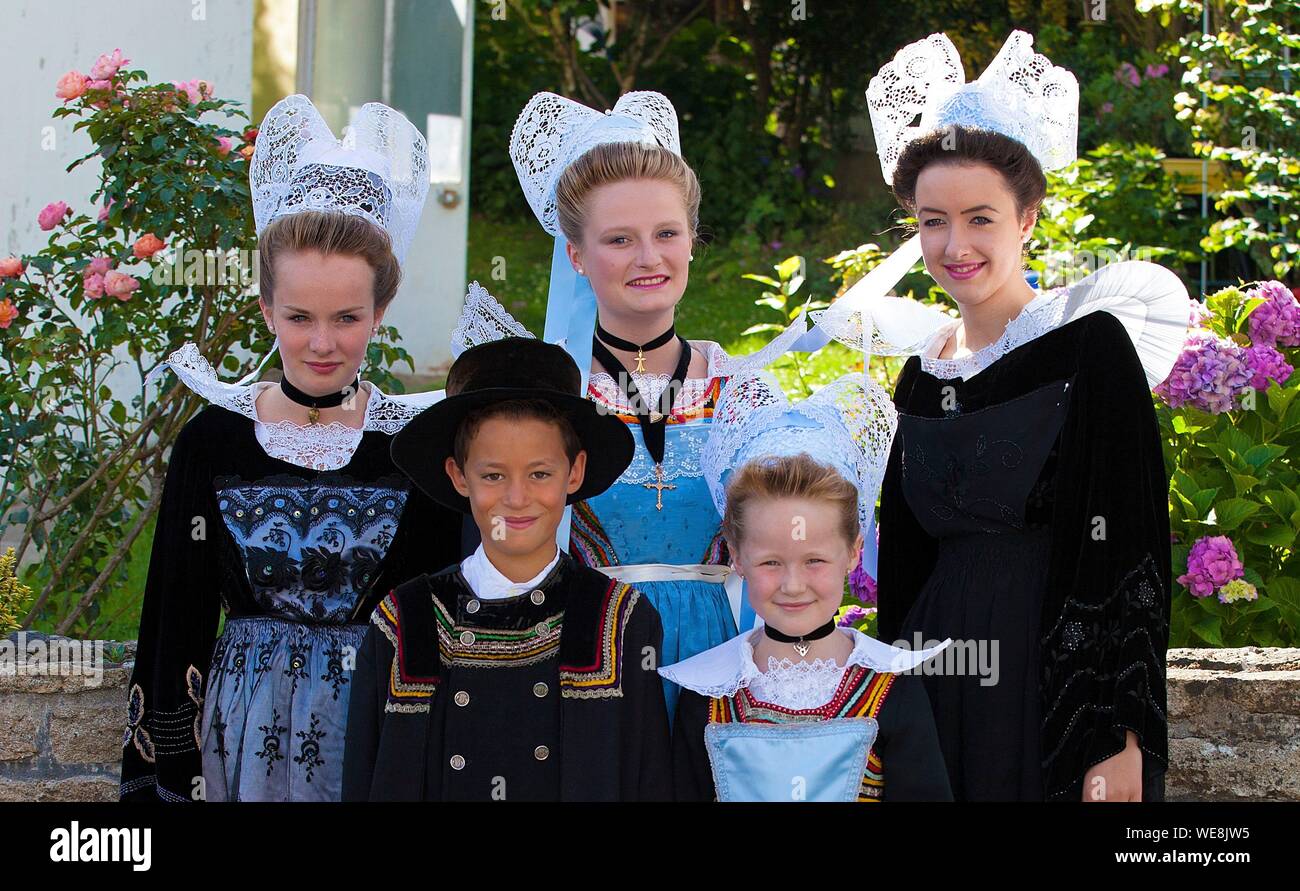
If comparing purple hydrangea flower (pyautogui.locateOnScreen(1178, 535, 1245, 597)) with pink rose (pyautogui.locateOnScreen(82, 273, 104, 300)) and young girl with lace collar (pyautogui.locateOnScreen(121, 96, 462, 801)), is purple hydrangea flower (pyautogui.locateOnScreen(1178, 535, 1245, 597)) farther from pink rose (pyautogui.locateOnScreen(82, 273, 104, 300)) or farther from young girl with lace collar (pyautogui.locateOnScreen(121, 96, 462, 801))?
pink rose (pyautogui.locateOnScreen(82, 273, 104, 300))

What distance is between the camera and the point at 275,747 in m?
2.84

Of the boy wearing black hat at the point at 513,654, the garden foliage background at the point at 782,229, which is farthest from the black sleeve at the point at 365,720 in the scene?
the garden foliage background at the point at 782,229

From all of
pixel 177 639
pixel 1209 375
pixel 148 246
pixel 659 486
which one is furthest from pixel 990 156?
pixel 148 246

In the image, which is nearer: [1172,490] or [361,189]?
[361,189]

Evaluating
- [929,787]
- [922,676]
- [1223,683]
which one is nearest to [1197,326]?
[1223,683]

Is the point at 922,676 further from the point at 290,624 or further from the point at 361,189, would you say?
the point at 361,189

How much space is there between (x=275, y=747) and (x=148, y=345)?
1.87 metres

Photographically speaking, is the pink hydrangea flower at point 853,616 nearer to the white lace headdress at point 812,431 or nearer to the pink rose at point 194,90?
the white lace headdress at point 812,431

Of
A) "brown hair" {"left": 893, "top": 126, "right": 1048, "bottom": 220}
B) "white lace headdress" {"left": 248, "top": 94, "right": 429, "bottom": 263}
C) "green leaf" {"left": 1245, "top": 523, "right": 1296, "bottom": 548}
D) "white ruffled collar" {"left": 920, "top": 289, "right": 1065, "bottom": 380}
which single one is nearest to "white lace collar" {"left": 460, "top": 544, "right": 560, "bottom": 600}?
"white lace headdress" {"left": 248, "top": 94, "right": 429, "bottom": 263}

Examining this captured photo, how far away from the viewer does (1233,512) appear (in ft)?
12.7

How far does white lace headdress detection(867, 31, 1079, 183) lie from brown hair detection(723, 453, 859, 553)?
0.72 metres

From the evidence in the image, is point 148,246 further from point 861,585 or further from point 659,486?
point 861,585

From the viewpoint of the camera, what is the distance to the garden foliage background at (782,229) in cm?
404

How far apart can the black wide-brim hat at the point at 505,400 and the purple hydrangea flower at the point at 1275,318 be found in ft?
6.95
